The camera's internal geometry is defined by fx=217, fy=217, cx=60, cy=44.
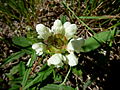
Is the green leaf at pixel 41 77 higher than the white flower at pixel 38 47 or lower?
lower

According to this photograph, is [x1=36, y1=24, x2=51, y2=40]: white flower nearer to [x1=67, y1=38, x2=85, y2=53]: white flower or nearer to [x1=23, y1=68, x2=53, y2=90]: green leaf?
[x1=67, y1=38, x2=85, y2=53]: white flower

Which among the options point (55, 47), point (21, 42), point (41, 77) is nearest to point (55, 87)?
point (41, 77)

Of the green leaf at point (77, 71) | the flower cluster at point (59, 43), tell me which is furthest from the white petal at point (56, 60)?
the green leaf at point (77, 71)

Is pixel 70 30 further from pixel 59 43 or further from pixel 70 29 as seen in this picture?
pixel 59 43

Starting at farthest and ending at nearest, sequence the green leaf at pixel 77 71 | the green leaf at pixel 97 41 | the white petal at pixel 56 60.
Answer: the green leaf at pixel 77 71 → the green leaf at pixel 97 41 → the white petal at pixel 56 60

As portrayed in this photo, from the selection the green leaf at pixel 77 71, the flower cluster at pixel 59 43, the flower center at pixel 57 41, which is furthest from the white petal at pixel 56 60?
the green leaf at pixel 77 71

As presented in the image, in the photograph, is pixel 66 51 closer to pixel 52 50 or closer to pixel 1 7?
pixel 52 50

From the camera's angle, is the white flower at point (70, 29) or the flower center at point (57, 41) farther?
the flower center at point (57, 41)

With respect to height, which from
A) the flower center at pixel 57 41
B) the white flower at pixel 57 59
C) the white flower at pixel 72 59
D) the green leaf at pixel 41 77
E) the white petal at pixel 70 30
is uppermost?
the white petal at pixel 70 30

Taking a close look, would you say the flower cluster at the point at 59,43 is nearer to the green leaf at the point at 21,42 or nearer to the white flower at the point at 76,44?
the white flower at the point at 76,44

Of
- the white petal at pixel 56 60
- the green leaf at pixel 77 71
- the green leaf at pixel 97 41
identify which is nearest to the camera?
the white petal at pixel 56 60
